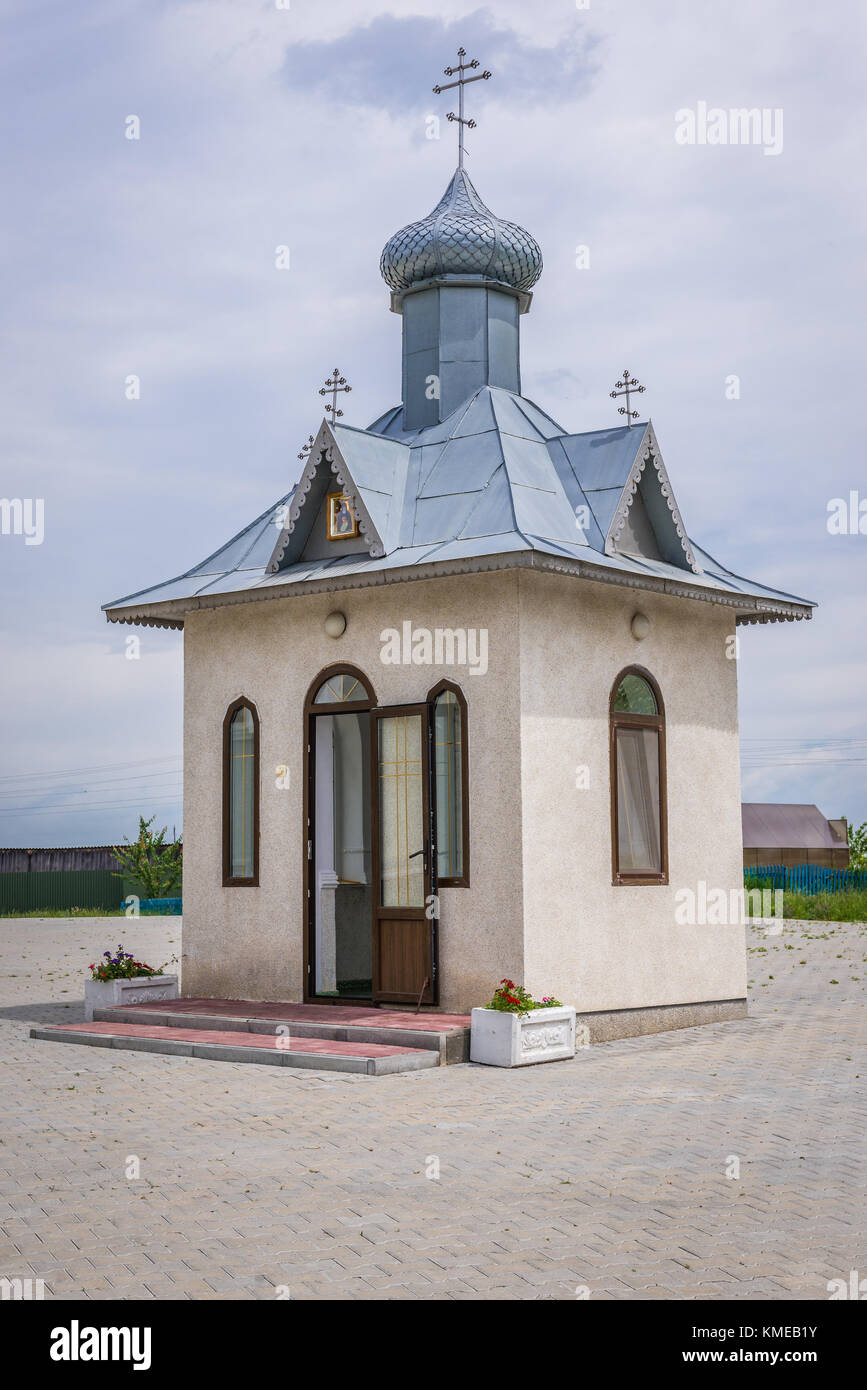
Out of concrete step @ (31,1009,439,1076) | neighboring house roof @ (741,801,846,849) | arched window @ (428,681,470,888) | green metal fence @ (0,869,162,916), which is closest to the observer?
concrete step @ (31,1009,439,1076)

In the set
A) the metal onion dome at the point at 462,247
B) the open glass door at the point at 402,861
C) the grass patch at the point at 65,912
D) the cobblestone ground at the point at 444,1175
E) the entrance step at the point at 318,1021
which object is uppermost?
the metal onion dome at the point at 462,247

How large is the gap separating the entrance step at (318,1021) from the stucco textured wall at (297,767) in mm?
349

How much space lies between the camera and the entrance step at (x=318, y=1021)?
11.0 m

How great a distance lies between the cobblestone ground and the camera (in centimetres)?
544

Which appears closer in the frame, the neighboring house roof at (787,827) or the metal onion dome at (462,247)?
the metal onion dome at (462,247)

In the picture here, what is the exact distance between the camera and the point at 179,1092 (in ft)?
31.8

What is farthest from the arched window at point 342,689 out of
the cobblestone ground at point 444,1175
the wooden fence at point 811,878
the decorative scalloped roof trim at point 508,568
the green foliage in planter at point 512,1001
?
the wooden fence at point 811,878

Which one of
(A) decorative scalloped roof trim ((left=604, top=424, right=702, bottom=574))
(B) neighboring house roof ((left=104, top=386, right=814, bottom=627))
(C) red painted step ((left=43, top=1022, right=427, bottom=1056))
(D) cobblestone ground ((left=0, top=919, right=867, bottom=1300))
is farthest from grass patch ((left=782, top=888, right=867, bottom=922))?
(C) red painted step ((left=43, top=1022, right=427, bottom=1056))

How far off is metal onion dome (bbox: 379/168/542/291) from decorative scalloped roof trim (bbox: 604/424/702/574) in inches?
112

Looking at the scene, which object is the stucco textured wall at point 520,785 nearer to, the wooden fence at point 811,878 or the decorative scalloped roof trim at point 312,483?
the decorative scalloped roof trim at point 312,483

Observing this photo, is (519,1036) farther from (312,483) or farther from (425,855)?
(312,483)

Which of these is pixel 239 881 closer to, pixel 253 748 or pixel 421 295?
pixel 253 748

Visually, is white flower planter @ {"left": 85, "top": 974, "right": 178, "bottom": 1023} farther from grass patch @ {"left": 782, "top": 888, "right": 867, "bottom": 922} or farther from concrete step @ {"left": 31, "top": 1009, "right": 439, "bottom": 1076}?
grass patch @ {"left": 782, "top": 888, "right": 867, "bottom": 922}
